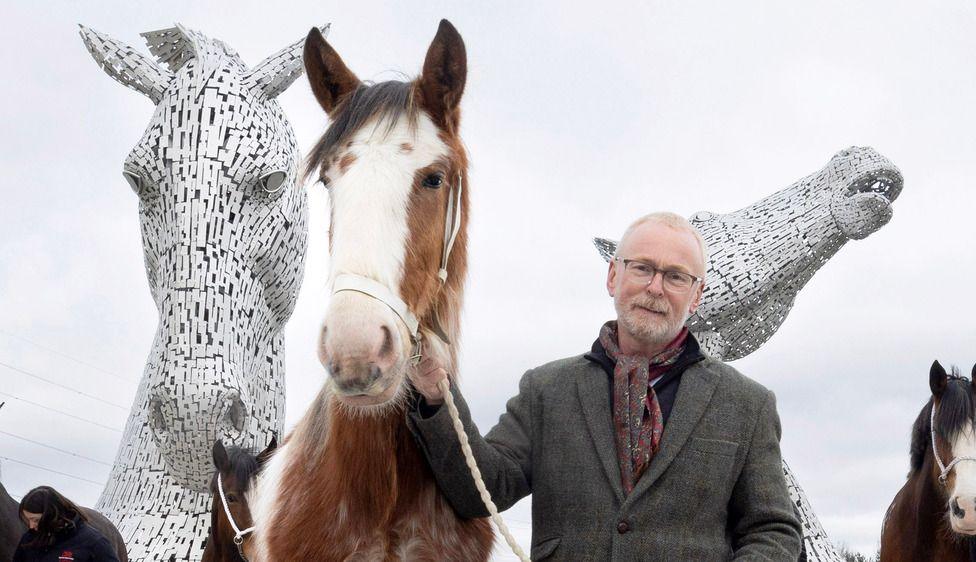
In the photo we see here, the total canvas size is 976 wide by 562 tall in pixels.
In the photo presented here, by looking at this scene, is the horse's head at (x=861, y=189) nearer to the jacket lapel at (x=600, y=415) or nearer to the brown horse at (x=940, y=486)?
the brown horse at (x=940, y=486)

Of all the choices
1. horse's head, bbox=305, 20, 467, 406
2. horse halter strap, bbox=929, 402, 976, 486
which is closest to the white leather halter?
horse's head, bbox=305, 20, 467, 406

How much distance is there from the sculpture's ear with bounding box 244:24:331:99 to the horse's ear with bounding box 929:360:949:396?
4066 millimetres

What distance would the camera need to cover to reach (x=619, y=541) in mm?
2824

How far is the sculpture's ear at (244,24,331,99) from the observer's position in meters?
5.58

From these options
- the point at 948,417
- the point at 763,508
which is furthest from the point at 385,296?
the point at 948,417

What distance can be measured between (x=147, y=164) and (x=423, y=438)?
9.88ft

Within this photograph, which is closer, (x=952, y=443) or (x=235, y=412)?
(x=235, y=412)

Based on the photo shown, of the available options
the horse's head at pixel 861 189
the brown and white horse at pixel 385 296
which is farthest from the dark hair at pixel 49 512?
the horse's head at pixel 861 189

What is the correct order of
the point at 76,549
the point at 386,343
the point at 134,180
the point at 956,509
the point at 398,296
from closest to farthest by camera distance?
the point at 386,343 → the point at 398,296 → the point at 134,180 → the point at 956,509 → the point at 76,549

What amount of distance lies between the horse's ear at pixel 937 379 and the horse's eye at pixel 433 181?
4.54 metres

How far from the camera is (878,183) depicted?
7.36 m

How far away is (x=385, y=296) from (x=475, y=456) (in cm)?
65

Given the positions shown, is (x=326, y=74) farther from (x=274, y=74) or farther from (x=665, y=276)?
(x=274, y=74)

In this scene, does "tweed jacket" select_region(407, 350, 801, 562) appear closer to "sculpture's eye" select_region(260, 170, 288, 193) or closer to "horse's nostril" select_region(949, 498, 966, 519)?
"sculpture's eye" select_region(260, 170, 288, 193)
